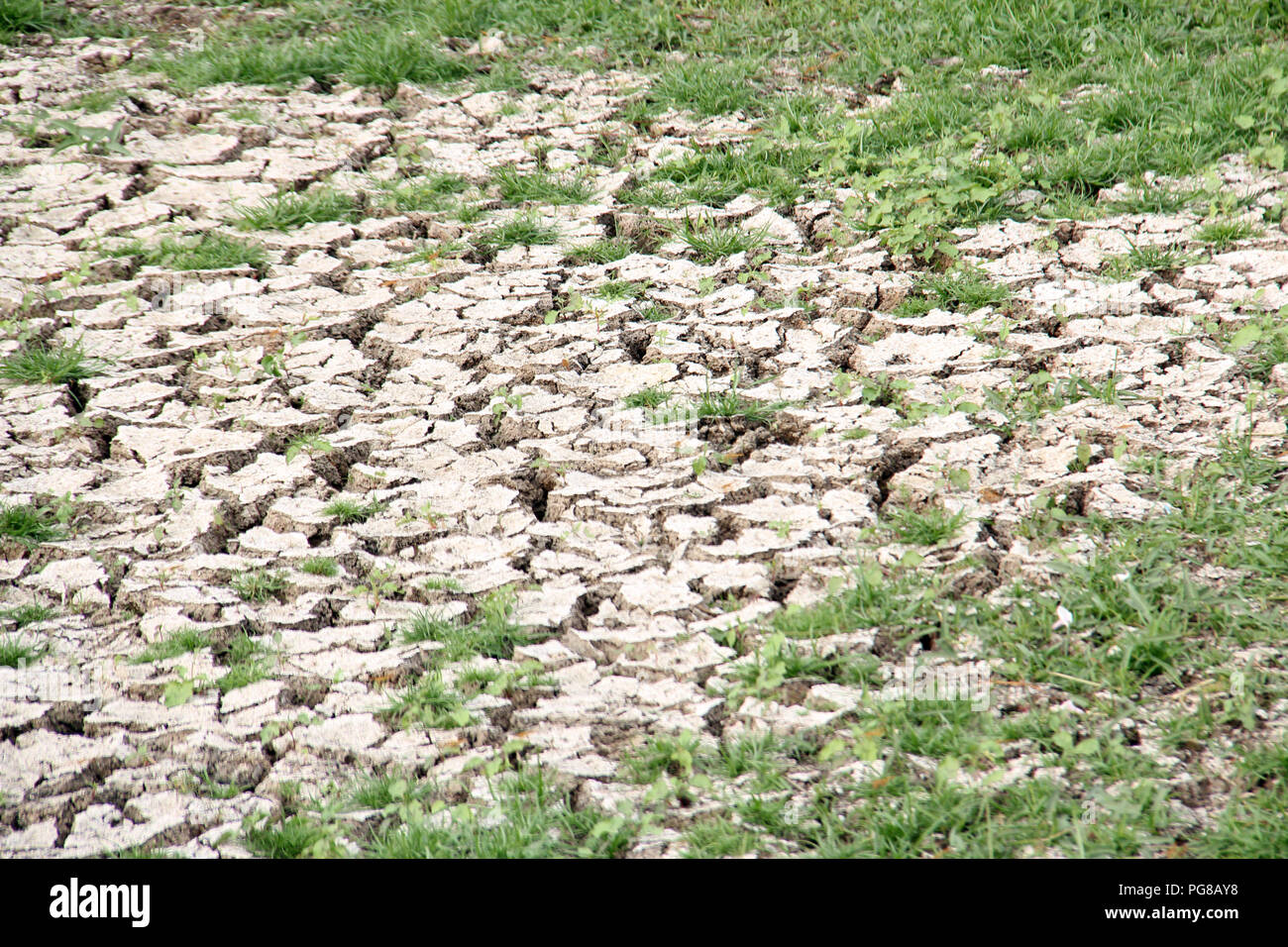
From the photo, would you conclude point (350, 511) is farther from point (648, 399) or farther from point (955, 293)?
point (955, 293)

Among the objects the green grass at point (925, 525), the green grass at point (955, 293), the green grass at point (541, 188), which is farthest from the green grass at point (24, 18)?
the green grass at point (925, 525)

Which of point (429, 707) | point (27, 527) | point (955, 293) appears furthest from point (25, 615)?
point (955, 293)

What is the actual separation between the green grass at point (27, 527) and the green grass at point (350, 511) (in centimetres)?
61

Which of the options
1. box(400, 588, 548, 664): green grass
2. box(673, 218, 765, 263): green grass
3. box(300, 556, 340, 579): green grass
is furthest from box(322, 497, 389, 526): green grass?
box(673, 218, 765, 263): green grass

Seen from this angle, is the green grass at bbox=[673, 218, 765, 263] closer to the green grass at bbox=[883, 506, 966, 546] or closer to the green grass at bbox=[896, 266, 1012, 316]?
the green grass at bbox=[896, 266, 1012, 316]

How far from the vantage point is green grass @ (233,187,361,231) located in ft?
12.2

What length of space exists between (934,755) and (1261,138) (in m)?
2.67

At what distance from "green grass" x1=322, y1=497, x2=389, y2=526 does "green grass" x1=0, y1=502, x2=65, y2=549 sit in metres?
0.61

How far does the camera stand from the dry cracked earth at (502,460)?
1958 mm

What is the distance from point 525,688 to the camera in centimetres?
204

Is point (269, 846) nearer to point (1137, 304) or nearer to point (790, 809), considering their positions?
point (790, 809)

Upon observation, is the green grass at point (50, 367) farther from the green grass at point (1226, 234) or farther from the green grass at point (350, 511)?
the green grass at point (1226, 234)

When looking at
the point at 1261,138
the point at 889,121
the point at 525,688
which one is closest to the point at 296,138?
the point at 889,121
